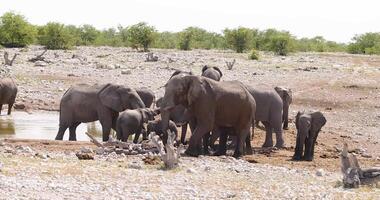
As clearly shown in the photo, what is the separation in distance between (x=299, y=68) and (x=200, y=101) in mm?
29093

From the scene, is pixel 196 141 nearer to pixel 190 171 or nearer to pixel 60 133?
pixel 190 171

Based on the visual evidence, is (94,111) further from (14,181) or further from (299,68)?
(299,68)

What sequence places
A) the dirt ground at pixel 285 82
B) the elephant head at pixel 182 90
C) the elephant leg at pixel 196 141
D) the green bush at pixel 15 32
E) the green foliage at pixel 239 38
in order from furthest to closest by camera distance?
the green foliage at pixel 239 38
the green bush at pixel 15 32
the dirt ground at pixel 285 82
the elephant head at pixel 182 90
the elephant leg at pixel 196 141

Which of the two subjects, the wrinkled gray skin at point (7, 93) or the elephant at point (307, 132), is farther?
the wrinkled gray skin at point (7, 93)

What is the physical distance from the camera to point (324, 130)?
24.3 meters

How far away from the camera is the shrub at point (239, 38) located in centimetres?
6456

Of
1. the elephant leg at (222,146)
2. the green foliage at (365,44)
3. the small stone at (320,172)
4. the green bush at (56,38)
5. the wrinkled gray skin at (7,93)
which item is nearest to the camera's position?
the small stone at (320,172)

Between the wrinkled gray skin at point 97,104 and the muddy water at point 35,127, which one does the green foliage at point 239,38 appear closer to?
the muddy water at point 35,127

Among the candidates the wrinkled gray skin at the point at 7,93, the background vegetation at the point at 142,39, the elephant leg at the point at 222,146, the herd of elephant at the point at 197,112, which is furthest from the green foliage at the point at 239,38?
the elephant leg at the point at 222,146

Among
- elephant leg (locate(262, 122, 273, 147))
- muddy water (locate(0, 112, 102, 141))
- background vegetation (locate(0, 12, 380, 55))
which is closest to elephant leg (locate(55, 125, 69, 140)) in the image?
muddy water (locate(0, 112, 102, 141))

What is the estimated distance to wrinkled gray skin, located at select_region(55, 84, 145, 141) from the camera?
1995 cm

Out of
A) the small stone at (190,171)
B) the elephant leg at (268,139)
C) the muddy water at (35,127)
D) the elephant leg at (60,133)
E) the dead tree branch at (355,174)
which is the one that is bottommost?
the muddy water at (35,127)

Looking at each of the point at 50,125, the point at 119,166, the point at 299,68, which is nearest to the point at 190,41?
the point at 299,68

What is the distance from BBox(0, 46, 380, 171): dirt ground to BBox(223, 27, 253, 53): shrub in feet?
36.8
